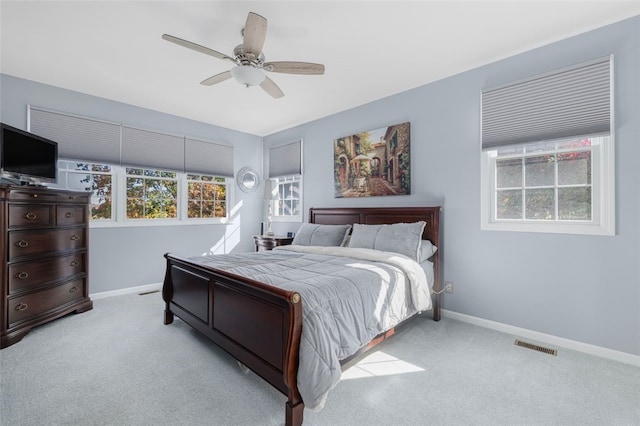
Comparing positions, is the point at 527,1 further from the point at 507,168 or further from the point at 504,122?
the point at 507,168

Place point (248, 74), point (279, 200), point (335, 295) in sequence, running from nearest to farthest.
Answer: point (335, 295), point (248, 74), point (279, 200)

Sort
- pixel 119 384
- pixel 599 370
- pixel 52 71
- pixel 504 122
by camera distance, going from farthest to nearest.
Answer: pixel 52 71 < pixel 504 122 < pixel 599 370 < pixel 119 384

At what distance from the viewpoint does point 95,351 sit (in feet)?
7.97

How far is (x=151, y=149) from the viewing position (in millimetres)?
4270

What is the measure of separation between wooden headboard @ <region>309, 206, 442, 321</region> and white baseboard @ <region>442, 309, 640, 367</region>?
1.00 feet

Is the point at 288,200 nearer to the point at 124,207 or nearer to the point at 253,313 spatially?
the point at 124,207

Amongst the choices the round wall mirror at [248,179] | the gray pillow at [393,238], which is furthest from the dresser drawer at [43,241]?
the gray pillow at [393,238]

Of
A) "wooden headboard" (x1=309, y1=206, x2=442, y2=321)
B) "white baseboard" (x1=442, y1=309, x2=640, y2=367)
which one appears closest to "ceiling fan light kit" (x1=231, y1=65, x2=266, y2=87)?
"wooden headboard" (x1=309, y1=206, x2=442, y2=321)

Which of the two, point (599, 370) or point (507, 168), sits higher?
point (507, 168)

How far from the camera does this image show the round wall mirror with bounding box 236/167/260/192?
17.4ft

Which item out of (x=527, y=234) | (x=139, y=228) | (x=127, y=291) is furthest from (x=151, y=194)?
(x=527, y=234)

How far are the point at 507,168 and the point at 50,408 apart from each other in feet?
13.3

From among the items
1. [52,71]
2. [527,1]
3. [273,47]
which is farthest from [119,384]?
[527,1]

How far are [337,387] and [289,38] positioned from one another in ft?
9.14
